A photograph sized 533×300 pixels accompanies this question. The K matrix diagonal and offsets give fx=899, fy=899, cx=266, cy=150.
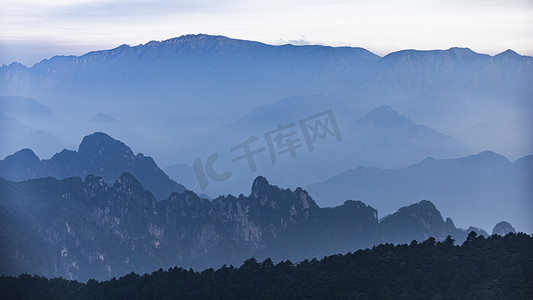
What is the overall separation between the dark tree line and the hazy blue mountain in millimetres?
70224

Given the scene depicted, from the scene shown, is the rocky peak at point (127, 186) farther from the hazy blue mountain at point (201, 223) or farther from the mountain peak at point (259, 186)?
the mountain peak at point (259, 186)

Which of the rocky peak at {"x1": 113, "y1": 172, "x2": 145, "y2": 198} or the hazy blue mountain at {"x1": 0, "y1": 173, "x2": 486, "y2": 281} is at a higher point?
the rocky peak at {"x1": 113, "y1": 172, "x2": 145, "y2": 198}

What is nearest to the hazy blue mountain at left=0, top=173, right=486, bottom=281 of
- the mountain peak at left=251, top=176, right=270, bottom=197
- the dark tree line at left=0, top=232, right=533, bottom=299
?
the mountain peak at left=251, top=176, right=270, bottom=197

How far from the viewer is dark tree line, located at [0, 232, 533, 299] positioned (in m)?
77.4

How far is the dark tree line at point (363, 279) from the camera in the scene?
254ft

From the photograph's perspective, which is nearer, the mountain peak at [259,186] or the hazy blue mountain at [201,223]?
the hazy blue mountain at [201,223]

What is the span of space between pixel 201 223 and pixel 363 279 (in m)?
98.3

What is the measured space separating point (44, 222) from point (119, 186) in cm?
1811

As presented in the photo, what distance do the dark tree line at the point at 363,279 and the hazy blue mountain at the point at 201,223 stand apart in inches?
2765

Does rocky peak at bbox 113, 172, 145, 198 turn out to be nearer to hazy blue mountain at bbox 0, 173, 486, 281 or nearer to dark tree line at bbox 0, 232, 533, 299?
hazy blue mountain at bbox 0, 173, 486, 281

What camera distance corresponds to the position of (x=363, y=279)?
82938 millimetres

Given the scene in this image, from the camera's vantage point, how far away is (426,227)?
182 meters

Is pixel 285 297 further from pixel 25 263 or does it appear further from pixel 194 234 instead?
pixel 194 234

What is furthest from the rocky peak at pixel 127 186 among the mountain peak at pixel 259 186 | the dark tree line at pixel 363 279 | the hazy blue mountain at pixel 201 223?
the dark tree line at pixel 363 279
